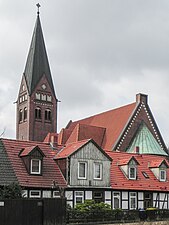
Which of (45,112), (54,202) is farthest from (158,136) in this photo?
(54,202)

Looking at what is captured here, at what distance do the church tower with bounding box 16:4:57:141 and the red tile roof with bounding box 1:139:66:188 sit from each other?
43.1 metres

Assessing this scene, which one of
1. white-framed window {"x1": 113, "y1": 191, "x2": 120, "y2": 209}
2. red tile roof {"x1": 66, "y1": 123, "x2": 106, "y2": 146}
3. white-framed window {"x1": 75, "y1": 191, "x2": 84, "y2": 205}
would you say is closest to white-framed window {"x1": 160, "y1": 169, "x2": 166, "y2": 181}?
white-framed window {"x1": 113, "y1": 191, "x2": 120, "y2": 209}

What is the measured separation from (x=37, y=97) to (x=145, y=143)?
96.8 ft

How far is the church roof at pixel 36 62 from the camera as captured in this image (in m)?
86.6

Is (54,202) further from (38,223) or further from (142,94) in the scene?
(142,94)

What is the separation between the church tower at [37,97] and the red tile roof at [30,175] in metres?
43.1

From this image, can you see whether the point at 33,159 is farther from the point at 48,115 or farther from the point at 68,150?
the point at 48,115

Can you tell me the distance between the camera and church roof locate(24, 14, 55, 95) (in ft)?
284

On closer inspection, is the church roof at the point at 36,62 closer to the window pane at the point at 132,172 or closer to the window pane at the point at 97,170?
the window pane at the point at 132,172

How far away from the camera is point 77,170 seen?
41.1 meters

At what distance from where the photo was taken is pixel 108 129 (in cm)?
7044

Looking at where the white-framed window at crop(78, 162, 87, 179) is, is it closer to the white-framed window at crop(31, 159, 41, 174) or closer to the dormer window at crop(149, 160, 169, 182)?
the white-framed window at crop(31, 159, 41, 174)

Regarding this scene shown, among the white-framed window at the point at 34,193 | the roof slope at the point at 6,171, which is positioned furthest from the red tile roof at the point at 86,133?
the white-framed window at the point at 34,193

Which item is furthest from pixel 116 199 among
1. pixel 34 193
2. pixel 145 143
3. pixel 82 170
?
pixel 145 143
